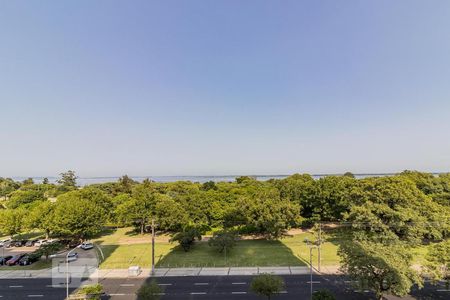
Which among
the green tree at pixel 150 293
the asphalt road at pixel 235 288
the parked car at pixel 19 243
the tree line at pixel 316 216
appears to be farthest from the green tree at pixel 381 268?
the parked car at pixel 19 243

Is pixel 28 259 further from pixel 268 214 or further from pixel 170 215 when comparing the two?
pixel 268 214

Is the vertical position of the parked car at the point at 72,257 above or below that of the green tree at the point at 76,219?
below

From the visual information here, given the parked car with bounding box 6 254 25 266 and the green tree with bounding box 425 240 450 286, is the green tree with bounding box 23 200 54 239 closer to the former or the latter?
the parked car with bounding box 6 254 25 266

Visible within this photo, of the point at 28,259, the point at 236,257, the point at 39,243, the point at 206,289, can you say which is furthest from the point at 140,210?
the point at 206,289

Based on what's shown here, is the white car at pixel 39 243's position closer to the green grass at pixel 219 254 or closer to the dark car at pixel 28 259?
the green grass at pixel 219 254

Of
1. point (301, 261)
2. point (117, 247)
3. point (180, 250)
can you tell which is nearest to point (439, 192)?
point (301, 261)

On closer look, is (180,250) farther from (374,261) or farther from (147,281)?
(374,261)
